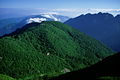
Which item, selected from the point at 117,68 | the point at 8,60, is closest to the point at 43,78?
the point at 8,60

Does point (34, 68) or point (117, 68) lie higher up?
point (117, 68)

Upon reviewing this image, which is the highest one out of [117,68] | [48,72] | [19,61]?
[117,68]

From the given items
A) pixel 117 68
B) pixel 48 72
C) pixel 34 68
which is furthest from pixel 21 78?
pixel 117 68

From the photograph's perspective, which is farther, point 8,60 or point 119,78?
point 8,60

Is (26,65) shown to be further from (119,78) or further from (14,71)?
(119,78)

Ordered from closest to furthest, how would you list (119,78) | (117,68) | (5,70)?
(119,78)
(117,68)
(5,70)

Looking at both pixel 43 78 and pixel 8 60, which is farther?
pixel 8 60

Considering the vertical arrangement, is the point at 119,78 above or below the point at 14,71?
above

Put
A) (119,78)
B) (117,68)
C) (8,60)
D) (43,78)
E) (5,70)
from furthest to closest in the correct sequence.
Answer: (8,60)
(5,70)
(43,78)
(117,68)
(119,78)

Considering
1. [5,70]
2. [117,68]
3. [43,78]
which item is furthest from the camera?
[5,70]

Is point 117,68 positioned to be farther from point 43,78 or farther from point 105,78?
point 43,78
